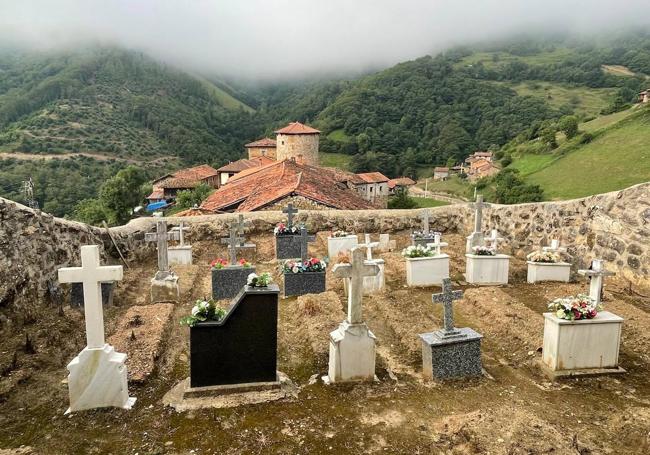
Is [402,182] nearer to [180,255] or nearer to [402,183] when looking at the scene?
[402,183]

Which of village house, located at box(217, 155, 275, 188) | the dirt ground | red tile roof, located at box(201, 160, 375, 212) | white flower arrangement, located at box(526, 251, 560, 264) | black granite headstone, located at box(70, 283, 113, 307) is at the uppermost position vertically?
village house, located at box(217, 155, 275, 188)

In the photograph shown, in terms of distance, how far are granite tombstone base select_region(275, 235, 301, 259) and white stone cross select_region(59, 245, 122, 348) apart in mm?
7255

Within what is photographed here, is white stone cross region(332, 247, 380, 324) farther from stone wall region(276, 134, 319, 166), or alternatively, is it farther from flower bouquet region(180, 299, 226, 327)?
stone wall region(276, 134, 319, 166)

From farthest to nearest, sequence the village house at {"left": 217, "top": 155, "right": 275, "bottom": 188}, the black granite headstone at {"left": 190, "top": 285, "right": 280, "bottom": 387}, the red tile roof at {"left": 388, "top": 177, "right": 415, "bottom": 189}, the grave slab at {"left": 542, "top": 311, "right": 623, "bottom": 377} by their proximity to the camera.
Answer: the red tile roof at {"left": 388, "top": 177, "right": 415, "bottom": 189}
the village house at {"left": 217, "top": 155, "right": 275, "bottom": 188}
the grave slab at {"left": 542, "top": 311, "right": 623, "bottom": 377}
the black granite headstone at {"left": 190, "top": 285, "right": 280, "bottom": 387}

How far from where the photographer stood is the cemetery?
3943 millimetres

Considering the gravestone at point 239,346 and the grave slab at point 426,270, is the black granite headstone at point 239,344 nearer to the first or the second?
the gravestone at point 239,346

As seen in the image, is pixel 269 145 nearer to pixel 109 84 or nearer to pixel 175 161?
pixel 175 161

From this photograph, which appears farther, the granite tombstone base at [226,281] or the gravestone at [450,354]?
the granite tombstone base at [226,281]

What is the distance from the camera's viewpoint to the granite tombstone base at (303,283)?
8.76m

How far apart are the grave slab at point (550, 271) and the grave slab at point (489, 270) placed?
1.81 ft

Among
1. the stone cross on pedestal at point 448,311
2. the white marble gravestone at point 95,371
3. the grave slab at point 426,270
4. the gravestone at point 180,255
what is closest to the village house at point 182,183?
the gravestone at point 180,255

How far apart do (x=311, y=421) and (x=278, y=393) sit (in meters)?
0.60

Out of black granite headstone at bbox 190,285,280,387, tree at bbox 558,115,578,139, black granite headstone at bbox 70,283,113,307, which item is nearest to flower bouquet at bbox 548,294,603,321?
black granite headstone at bbox 190,285,280,387

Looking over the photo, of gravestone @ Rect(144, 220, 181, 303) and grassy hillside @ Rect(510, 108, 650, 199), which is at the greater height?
grassy hillside @ Rect(510, 108, 650, 199)
